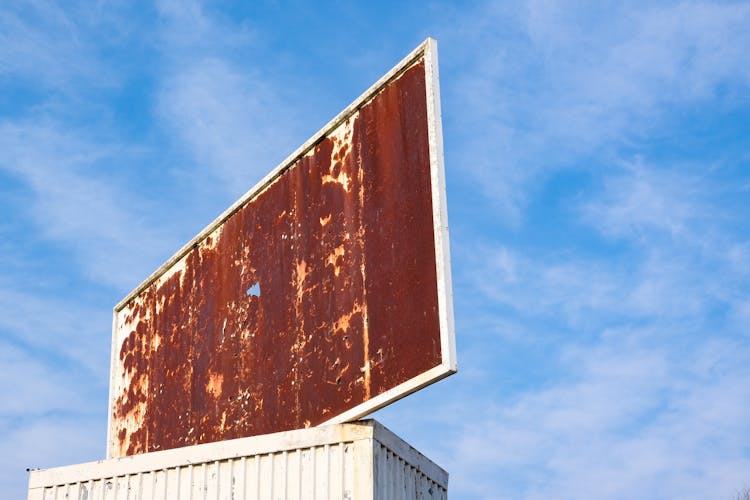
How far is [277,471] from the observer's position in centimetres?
1012

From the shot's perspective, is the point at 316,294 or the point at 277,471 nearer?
the point at 277,471

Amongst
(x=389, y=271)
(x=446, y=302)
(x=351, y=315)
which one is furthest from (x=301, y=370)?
(x=446, y=302)

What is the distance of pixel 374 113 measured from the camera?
10.7 metres

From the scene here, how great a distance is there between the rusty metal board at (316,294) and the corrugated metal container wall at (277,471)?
0.35m

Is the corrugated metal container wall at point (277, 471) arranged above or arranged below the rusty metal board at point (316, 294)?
below

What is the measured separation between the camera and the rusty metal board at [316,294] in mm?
9534

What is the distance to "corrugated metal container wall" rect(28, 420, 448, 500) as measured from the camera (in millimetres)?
A: 9586

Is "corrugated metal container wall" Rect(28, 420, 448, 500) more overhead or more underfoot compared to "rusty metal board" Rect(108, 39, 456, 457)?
more underfoot

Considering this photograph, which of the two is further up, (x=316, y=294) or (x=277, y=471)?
(x=316, y=294)

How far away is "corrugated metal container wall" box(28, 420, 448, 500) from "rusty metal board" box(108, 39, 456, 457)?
35cm

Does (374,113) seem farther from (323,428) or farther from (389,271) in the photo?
(323,428)

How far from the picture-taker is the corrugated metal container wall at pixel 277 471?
377 inches

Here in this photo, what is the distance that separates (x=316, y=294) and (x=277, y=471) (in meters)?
1.92

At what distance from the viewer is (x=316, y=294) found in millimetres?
10836
